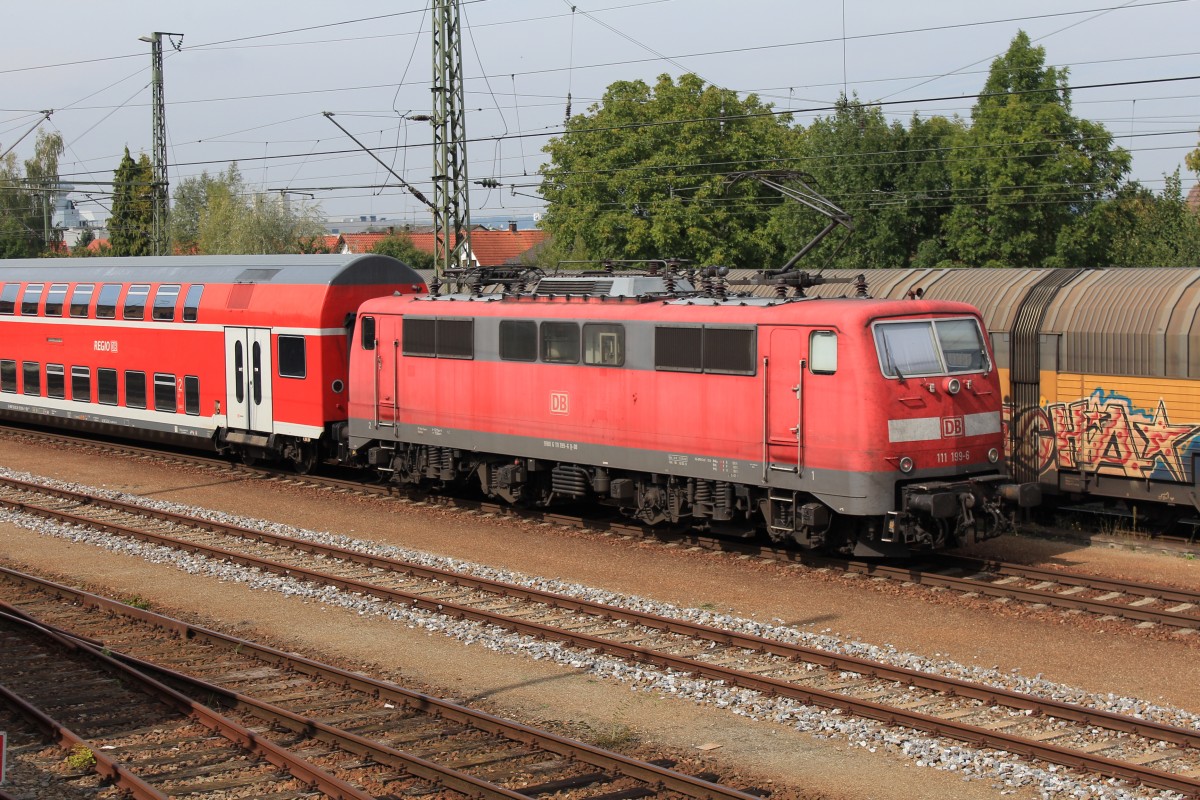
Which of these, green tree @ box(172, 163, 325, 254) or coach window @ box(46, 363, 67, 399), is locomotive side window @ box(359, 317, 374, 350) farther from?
green tree @ box(172, 163, 325, 254)

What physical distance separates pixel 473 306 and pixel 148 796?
40.2 ft

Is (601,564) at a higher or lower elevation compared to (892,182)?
lower

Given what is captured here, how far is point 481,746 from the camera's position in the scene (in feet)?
32.5

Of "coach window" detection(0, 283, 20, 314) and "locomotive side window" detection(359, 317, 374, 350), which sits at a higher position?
"coach window" detection(0, 283, 20, 314)

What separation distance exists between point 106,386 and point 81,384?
1.21m

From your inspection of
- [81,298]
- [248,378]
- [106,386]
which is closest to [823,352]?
[248,378]

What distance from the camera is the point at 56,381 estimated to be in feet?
97.5

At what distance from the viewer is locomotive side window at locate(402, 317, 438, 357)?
68.2ft

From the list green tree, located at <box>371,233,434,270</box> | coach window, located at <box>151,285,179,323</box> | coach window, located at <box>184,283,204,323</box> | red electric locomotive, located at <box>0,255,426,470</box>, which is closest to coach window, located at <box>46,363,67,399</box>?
red electric locomotive, located at <box>0,255,426,470</box>

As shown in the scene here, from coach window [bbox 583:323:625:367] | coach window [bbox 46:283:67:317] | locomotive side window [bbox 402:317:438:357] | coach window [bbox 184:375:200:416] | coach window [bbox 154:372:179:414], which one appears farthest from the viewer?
coach window [bbox 46:283:67:317]

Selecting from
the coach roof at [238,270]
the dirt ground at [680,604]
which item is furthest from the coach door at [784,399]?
the coach roof at [238,270]

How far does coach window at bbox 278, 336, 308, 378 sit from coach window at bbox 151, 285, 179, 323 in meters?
3.84

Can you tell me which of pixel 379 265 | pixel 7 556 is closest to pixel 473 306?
pixel 379 265

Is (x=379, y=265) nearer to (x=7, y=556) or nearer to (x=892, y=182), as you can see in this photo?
(x=7, y=556)
